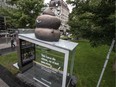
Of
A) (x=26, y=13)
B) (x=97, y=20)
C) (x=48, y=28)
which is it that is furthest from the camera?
(x=26, y=13)

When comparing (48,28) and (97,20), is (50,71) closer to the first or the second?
(48,28)

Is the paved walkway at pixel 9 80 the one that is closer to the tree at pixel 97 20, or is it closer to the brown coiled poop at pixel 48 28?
the brown coiled poop at pixel 48 28

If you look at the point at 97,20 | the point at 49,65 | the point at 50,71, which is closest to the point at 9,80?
the point at 50,71

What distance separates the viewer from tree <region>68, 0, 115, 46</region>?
3.82 meters

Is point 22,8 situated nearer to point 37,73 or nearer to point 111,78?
point 37,73

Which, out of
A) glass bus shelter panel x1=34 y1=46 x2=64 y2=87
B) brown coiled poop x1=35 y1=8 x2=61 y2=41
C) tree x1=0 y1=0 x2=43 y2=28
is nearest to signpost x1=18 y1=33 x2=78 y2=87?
glass bus shelter panel x1=34 y1=46 x2=64 y2=87

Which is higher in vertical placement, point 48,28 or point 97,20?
point 97,20

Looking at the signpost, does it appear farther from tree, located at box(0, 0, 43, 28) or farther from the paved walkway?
tree, located at box(0, 0, 43, 28)

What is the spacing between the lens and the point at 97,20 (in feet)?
13.4

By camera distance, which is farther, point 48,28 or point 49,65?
point 49,65

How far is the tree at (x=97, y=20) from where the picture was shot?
3816 millimetres

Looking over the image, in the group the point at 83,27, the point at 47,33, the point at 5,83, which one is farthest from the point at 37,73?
the point at 83,27

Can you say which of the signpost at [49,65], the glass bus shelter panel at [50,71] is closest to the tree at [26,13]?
the signpost at [49,65]

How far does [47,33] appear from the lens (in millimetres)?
4957
